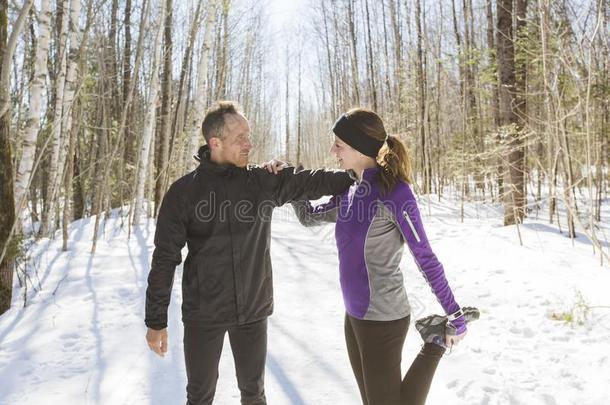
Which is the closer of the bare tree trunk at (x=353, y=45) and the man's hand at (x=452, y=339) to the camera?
the man's hand at (x=452, y=339)

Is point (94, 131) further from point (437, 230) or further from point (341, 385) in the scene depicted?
point (341, 385)

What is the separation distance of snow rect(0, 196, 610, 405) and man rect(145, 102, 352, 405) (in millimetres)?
1029

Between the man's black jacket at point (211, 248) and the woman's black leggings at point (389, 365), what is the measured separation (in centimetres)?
57

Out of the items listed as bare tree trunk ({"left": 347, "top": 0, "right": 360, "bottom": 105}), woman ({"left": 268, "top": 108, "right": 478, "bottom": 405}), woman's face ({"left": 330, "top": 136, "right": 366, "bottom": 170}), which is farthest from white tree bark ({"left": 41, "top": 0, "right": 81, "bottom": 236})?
bare tree trunk ({"left": 347, "top": 0, "right": 360, "bottom": 105})

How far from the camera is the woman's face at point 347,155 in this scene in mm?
1986

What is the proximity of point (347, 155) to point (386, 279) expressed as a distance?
0.63m

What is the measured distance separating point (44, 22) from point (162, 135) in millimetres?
6063

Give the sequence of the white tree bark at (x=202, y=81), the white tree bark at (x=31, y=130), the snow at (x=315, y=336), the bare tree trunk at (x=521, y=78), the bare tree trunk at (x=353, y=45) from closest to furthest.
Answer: the snow at (x=315, y=336) → the white tree bark at (x=31, y=130) → the bare tree trunk at (x=521, y=78) → the white tree bark at (x=202, y=81) → the bare tree trunk at (x=353, y=45)

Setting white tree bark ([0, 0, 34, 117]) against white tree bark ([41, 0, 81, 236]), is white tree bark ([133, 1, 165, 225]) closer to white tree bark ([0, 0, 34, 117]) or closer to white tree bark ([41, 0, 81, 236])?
white tree bark ([41, 0, 81, 236])

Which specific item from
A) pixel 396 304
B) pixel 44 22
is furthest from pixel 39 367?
pixel 44 22

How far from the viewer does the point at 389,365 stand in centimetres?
178

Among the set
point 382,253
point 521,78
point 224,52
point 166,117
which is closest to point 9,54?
point 382,253

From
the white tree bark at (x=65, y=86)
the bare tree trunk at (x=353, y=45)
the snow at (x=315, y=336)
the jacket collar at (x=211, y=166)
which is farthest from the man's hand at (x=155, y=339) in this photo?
the bare tree trunk at (x=353, y=45)

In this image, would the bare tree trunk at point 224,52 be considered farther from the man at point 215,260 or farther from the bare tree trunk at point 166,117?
the man at point 215,260
